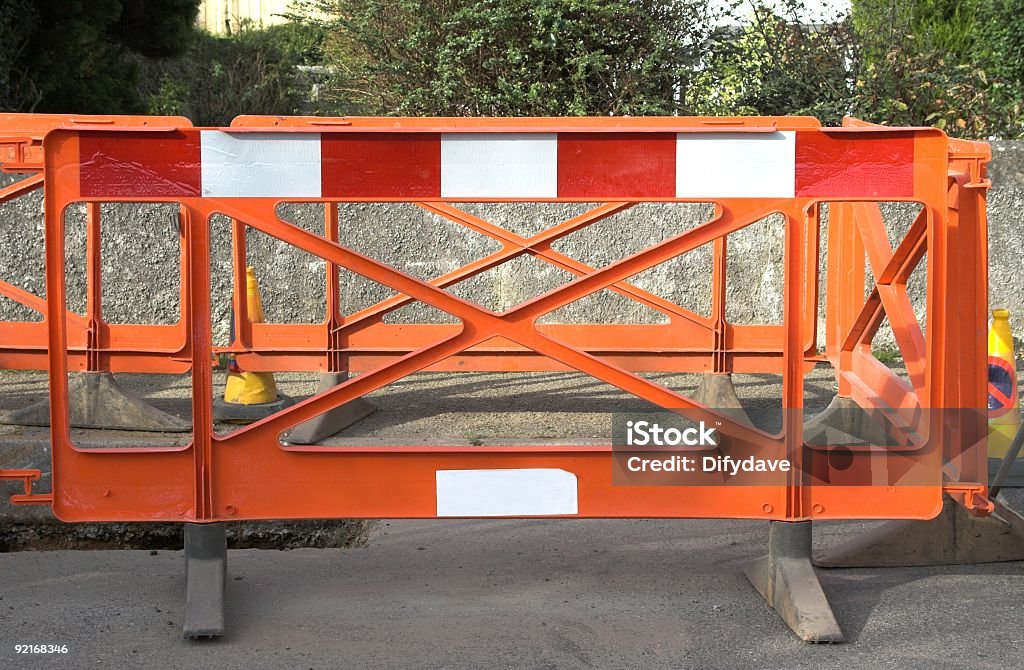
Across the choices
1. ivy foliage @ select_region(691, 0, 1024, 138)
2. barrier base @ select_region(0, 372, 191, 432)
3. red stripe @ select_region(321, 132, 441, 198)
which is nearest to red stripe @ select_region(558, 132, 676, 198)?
red stripe @ select_region(321, 132, 441, 198)

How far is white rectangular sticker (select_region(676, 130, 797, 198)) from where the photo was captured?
3307mm

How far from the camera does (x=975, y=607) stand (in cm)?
361

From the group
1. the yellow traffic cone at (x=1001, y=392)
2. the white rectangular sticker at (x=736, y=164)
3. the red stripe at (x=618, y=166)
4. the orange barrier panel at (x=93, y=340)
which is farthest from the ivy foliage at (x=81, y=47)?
the white rectangular sticker at (x=736, y=164)

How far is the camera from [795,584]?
353 cm

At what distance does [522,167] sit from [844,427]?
2365 millimetres

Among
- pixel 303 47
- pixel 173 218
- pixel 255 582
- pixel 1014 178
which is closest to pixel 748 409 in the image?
pixel 1014 178

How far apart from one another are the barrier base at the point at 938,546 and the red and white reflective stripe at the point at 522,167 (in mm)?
1227

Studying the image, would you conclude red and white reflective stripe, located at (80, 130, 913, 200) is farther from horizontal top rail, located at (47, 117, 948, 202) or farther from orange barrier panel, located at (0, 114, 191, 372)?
orange barrier panel, located at (0, 114, 191, 372)

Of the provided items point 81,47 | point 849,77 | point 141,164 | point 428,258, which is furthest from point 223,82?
point 141,164

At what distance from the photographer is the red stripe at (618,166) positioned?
10.8ft

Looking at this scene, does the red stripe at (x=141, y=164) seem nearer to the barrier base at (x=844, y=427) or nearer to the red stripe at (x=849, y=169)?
the red stripe at (x=849, y=169)

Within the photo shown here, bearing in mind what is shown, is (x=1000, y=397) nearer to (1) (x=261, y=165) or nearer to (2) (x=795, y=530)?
(2) (x=795, y=530)

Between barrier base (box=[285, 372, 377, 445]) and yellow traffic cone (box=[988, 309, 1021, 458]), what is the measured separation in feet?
9.07

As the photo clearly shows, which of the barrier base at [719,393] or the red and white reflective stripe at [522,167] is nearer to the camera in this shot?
the red and white reflective stripe at [522,167]
